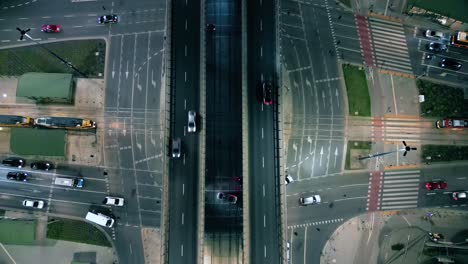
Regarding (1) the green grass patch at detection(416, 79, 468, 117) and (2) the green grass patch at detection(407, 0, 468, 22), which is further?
(2) the green grass patch at detection(407, 0, 468, 22)

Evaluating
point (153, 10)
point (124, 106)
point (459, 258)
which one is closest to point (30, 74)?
point (124, 106)

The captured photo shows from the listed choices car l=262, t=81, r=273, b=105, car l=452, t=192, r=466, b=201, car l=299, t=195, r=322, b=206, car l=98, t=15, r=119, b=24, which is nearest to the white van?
car l=299, t=195, r=322, b=206

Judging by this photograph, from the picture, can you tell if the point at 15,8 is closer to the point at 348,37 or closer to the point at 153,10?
the point at 153,10

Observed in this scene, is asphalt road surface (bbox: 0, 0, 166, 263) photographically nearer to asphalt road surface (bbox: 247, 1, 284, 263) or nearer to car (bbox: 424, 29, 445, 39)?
asphalt road surface (bbox: 247, 1, 284, 263)

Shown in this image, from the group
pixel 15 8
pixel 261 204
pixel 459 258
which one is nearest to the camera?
pixel 261 204

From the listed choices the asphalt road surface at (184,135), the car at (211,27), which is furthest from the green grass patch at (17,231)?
the car at (211,27)
